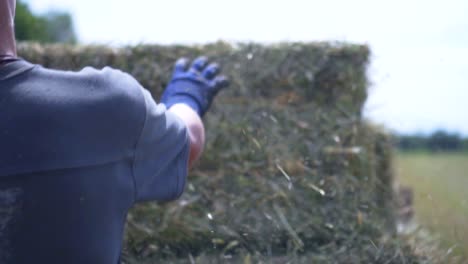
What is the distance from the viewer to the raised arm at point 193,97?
1544 mm

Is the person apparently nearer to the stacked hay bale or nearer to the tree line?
the stacked hay bale

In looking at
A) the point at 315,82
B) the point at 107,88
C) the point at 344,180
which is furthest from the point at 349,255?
the point at 107,88

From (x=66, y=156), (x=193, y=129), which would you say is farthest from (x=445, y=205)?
(x=66, y=156)

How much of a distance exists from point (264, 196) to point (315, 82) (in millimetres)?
556

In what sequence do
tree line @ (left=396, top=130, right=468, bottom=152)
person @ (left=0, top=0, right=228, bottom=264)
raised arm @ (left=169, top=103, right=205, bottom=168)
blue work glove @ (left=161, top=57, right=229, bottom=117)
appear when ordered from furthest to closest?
tree line @ (left=396, top=130, right=468, bottom=152)
blue work glove @ (left=161, top=57, right=229, bottom=117)
raised arm @ (left=169, top=103, right=205, bottom=168)
person @ (left=0, top=0, right=228, bottom=264)

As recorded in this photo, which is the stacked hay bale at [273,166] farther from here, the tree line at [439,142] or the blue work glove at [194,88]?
the tree line at [439,142]

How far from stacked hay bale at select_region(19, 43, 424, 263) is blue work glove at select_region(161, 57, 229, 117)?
1.27 feet

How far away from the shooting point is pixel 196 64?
2041mm

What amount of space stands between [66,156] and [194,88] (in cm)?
74

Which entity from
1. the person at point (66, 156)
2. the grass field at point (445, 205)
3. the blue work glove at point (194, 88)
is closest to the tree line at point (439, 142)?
the grass field at point (445, 205)

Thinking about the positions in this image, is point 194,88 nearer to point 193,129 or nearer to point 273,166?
point 193,129

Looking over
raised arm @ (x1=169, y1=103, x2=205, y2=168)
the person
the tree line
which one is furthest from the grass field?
the person

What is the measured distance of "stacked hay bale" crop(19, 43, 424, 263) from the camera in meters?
2.03

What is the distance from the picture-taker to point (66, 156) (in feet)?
3.80
